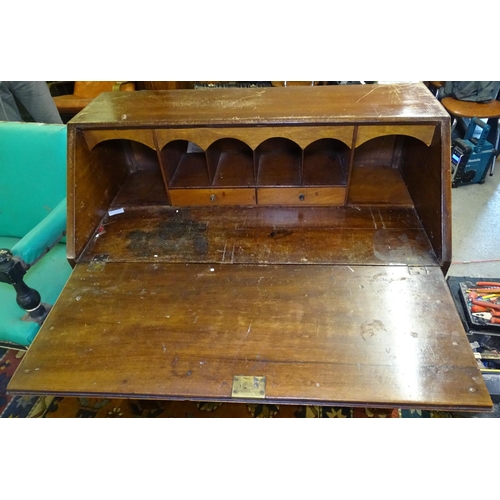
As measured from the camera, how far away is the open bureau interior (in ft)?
2.53

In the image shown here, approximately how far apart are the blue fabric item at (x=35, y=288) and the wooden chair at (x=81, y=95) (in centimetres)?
190

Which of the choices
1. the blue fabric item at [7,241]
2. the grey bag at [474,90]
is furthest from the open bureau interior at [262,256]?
the grey bag at [474,90]

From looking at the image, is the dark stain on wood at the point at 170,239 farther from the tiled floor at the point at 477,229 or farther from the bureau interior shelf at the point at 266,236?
the tiled floor at the point at 477,229

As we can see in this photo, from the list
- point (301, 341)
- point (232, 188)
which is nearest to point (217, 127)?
point (232, 188)

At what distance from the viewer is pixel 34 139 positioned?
1.23 meters

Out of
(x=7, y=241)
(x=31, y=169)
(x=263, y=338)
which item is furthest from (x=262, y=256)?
A: (x=7, y=241)

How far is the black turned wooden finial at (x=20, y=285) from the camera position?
97 centimetres

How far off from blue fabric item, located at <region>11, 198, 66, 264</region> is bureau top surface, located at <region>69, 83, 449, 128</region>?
12.8 inches

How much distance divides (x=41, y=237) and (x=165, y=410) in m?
0.80

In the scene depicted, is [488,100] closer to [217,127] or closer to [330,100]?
[330,100]

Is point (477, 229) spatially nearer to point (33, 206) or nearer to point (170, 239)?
point (170, 239)

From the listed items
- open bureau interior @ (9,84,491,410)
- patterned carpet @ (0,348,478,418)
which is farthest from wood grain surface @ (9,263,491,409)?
patterned carpet @ (0,348,478,418)

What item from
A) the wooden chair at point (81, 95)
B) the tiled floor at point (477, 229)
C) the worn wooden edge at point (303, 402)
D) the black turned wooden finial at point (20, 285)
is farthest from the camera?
the wooden chair at point (81, 95)

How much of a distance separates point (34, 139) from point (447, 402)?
4.90ft
